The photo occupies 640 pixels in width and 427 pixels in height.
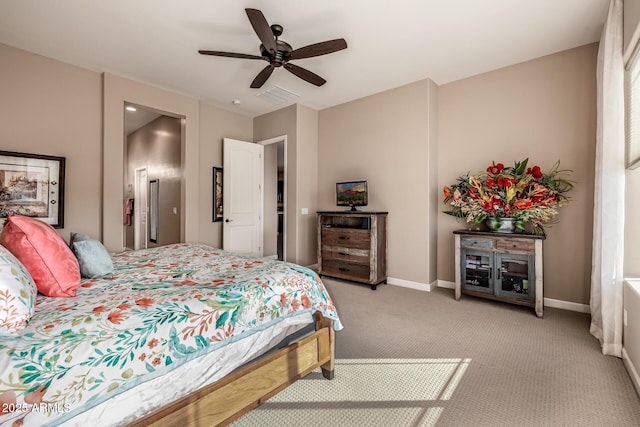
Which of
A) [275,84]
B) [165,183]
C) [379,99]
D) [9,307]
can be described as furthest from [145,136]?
[9,307]

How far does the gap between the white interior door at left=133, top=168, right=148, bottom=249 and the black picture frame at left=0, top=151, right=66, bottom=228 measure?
2875 mm

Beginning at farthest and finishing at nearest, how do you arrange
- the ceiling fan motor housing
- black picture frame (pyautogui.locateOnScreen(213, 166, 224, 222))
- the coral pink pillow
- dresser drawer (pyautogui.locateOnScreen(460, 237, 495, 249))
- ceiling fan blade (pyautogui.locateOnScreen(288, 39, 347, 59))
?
black picture frame (pyautogui.locateOnScreen(213, 166, 224, 222))
dresser drawer (pyautogui.locateOnScreen(460, 237, 495, 249))
the ceiling fan motor housing
ceiling fan blade (pyautogui.locateOnScreen(288, 39, 347, 59))
the coral pink pillow

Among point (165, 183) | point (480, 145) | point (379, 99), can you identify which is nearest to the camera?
point (480, 145)

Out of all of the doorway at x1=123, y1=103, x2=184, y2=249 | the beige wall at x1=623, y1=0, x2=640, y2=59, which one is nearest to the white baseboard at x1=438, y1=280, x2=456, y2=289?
the beige wall at x1=623, y1=0, x2=640, y2=59

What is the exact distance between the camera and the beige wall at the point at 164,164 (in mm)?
5230

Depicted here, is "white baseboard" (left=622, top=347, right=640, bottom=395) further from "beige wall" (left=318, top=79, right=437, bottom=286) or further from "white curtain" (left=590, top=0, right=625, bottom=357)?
"beige wall" (left=318, top=79, right=437, bottom=286)

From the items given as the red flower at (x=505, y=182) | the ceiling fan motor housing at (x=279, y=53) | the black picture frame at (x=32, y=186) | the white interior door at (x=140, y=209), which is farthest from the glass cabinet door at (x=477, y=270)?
the white interior door at (x=140, y=209)

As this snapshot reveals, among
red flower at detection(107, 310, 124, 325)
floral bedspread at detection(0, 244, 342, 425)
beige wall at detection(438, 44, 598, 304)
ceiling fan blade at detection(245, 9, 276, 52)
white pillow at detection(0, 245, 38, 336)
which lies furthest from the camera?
beige wall at detection(438, 44, 598, 304)

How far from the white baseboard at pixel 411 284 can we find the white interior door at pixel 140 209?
5.21 metres

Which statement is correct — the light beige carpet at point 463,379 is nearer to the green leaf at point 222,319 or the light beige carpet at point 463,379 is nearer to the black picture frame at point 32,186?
the green leaf at point 222,319

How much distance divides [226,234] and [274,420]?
11.6ft

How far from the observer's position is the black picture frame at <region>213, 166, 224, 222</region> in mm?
4891

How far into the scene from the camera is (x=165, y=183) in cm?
555

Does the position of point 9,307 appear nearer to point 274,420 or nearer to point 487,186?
point 274,420
